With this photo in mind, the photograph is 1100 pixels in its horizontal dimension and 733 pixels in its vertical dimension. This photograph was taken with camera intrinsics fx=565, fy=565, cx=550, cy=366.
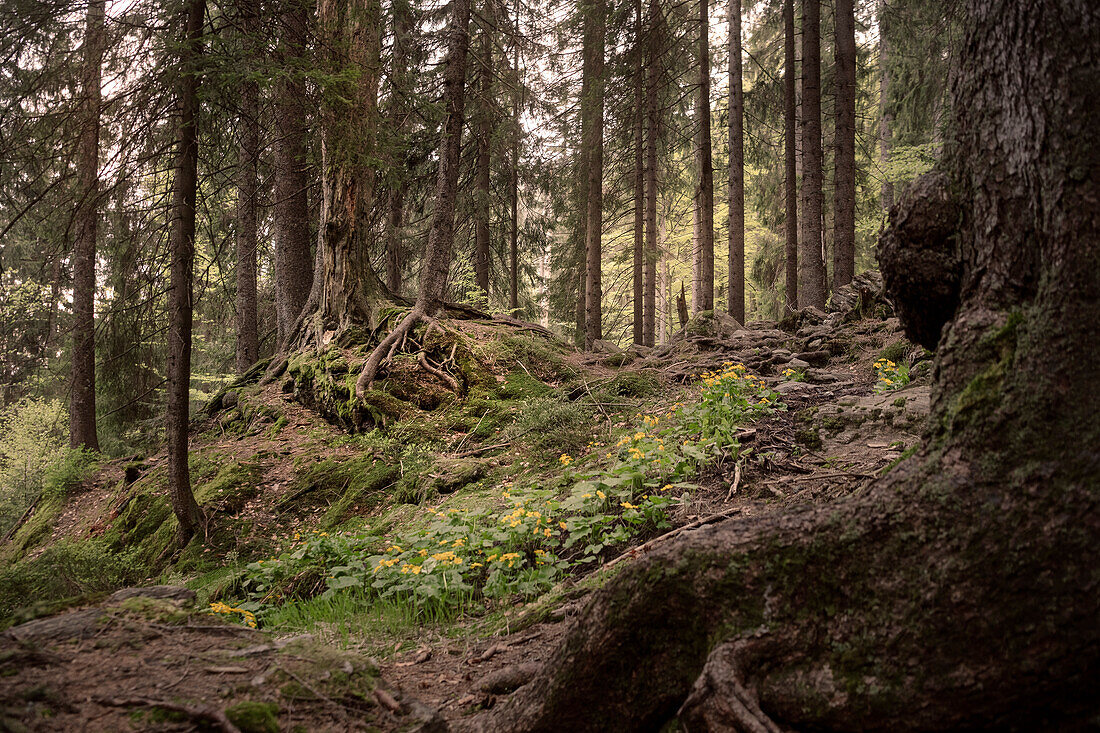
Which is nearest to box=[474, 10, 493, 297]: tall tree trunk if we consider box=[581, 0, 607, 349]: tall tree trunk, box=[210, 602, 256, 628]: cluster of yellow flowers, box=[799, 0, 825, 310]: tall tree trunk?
box=[581, 0, 607, 349]: tall tree trunk

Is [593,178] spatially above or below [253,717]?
above

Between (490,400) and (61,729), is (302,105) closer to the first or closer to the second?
(490,400)

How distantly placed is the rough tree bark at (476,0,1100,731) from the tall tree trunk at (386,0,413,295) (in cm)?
715

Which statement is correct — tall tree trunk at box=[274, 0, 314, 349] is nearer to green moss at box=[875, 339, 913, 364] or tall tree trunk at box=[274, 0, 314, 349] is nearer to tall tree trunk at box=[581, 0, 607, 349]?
tall tree trunk at box=[581, 0, 607, 349]

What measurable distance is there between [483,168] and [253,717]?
14524mm

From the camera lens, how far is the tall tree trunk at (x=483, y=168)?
12.5m

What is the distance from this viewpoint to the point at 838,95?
432 inches

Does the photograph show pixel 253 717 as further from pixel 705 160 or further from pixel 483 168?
pixel 483 168

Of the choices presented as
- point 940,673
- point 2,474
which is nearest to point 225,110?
point 940,673

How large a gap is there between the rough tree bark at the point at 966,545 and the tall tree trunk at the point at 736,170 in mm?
11451

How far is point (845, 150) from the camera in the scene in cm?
1100

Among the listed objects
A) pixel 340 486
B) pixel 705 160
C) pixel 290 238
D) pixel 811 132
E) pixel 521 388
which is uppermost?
pixel 705 160

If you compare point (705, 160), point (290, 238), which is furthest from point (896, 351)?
point (290, 238)

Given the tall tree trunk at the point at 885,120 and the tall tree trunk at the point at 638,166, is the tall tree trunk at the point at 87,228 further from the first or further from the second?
the tall tree trunk at the point at 885,120
